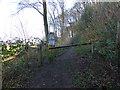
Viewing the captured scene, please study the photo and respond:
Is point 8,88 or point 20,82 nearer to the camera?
point 8,88

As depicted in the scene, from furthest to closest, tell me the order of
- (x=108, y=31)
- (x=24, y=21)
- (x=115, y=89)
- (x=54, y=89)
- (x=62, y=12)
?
(x=62, y=12), (x=24, y=21), (x=108, y=31), (x=54, y=89), (x=115, y=89)

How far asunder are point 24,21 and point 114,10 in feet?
15.2

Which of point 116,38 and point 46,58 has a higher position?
point 116,38

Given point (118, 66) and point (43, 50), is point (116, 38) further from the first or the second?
point (43, 50)

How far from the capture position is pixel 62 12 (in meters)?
11.9

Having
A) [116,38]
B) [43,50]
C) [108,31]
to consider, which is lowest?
[43,50]

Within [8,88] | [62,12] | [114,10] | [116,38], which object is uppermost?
[62,12]

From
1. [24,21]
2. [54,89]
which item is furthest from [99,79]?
[24,21]

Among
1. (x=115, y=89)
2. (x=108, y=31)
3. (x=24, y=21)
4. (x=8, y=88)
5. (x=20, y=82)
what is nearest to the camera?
(x=115, y=89)

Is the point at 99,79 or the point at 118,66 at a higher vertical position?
the point at 118,66

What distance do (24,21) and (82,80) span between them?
15.0ft

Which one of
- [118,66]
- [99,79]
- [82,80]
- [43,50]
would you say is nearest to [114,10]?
[118,66]

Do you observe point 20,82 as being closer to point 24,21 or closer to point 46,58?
point 46,58

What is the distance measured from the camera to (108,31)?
361cm
